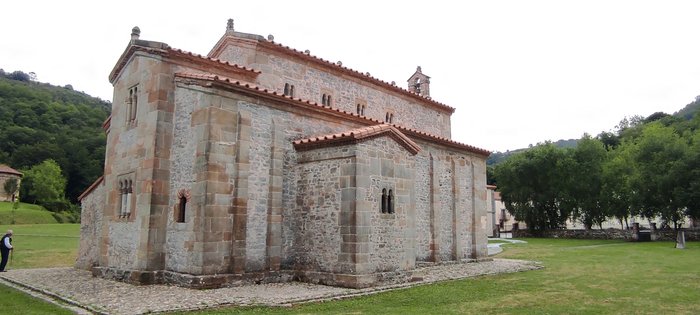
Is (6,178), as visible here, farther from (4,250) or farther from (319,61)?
(319,61)

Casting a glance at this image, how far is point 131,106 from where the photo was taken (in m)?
16.3

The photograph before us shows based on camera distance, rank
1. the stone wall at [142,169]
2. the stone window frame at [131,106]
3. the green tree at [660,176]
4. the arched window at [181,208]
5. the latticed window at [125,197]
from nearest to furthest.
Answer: the arched window at [181,208], the stone wall at [142,169], the latticed window at [125,197], the stone window frame at [131,106], the green tree at [660,176]

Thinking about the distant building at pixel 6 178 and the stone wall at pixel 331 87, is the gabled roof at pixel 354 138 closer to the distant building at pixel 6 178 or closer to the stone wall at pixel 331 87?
the stone wall at pixel 331 87

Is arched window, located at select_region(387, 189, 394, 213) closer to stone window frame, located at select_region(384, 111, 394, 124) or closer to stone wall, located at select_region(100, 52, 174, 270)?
stone wall, located at select_region(100, 52, 174, 270)

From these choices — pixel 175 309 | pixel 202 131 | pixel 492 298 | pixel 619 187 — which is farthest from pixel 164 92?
pixel 619 187

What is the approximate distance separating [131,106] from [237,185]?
18.6ft

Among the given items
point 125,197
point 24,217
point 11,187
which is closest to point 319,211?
point 125,197

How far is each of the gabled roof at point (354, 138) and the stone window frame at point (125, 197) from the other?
5.60 m

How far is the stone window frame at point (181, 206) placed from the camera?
544 inches

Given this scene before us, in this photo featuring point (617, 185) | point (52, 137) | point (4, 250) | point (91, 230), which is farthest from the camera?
point (52, 137)

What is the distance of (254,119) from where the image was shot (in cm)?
1476

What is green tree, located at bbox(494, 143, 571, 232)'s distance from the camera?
158 ft

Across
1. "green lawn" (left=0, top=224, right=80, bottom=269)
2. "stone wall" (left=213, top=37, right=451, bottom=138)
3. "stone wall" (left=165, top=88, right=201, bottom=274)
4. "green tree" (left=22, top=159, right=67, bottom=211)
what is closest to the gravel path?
"stone wall" (left=165, top=88, right=201, bottom=274)

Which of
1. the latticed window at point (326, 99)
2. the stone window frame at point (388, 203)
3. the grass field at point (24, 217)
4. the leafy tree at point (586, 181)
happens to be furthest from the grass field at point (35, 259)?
the leafy tree at point (586, 181)
